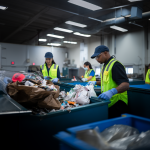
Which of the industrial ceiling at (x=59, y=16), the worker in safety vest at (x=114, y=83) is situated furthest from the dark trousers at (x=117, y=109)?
the industrial ceiling at (x=59, y=16)

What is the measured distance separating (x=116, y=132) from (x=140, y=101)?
2.10 meters

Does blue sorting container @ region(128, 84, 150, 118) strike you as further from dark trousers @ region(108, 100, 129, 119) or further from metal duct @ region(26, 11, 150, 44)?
metal duct @ region(26, 11, 150, 44)

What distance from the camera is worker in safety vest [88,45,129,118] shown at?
5.79ft

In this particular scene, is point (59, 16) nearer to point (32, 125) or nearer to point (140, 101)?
point (140, 101)

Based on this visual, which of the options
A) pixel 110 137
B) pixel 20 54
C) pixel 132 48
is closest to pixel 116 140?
pixel 110 137

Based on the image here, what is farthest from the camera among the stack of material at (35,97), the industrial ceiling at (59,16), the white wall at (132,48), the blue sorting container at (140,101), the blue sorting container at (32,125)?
the white wall at (132,48)

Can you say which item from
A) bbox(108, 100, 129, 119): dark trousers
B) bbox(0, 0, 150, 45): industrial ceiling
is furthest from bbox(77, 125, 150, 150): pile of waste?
bbox(0, 0, 150, 45): industrial ceiling

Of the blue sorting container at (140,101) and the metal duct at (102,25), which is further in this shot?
the metal duct at (102,25)

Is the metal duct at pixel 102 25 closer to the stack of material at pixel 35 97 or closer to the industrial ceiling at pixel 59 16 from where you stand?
the industrial ceiling at pixel 59 16

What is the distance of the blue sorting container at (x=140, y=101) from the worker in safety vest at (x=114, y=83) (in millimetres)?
866

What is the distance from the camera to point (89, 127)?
0.79 m

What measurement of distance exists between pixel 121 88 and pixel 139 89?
1158 mm

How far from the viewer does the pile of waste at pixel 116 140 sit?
A: 0.62 metres

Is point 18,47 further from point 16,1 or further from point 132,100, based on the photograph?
point 132,100
